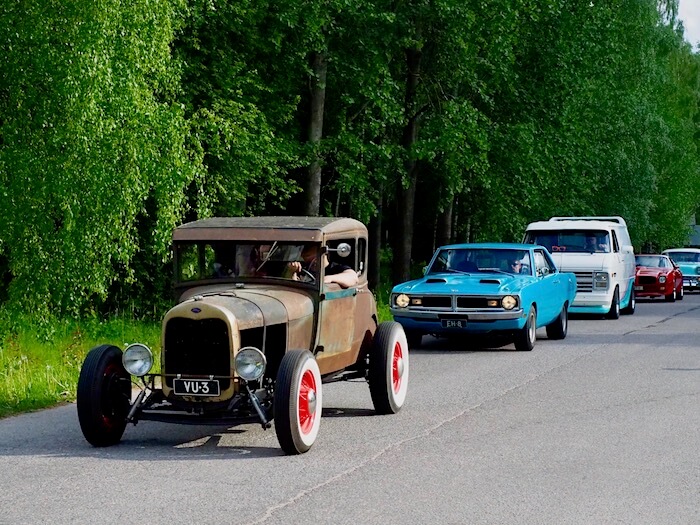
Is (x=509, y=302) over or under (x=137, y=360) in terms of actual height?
under

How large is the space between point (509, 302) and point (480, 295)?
0.44 m

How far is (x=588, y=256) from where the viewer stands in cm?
2591

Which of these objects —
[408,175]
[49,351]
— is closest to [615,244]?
[408,175]

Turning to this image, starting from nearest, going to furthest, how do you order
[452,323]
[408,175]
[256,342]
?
[256,342] → [452,323] → [408,175]

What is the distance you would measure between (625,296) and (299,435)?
797 inches

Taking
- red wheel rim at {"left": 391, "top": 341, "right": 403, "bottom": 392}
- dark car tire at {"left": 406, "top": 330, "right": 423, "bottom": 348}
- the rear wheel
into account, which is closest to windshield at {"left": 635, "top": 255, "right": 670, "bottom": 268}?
the rear wheel

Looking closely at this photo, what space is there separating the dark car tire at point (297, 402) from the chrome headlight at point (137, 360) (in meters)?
1.14

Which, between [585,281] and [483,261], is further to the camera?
[585,281]

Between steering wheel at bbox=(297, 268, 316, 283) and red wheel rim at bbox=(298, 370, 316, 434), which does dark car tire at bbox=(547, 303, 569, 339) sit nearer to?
steering wheel at bbox=(297, 268, 316, 283)

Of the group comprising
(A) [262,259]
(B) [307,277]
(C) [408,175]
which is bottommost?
(B) [307,277]

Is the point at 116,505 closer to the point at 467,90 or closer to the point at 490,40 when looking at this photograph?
the point at 490,40

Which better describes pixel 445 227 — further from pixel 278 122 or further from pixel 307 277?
pixel 307 277

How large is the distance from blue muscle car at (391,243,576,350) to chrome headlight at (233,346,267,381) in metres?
8.93

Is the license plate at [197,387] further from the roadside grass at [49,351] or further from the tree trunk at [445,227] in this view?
the tree trunk at [445,227]
